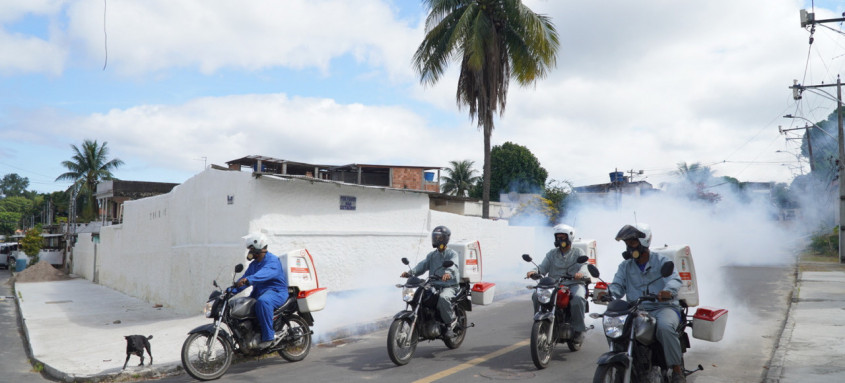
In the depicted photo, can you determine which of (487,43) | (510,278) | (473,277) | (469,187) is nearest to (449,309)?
(473,277)

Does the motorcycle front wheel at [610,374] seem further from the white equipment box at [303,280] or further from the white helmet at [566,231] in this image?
the white equipment box at [303,280]

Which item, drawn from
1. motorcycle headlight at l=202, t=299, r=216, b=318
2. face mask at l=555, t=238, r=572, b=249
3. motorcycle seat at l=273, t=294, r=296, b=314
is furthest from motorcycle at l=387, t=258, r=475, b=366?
motorcycle headlight at l=202, t=299, r=216, b=318

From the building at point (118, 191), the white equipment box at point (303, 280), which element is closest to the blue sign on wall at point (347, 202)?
the white equipment box at point (303, 280)

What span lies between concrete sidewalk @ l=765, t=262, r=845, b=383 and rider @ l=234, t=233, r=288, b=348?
18.5 ft

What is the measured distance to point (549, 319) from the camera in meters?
6.73

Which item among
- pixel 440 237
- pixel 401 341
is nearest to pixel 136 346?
pixel 401 341

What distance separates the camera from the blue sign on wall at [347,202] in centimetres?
1389

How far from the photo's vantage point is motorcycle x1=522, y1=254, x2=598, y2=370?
6562 millimetres

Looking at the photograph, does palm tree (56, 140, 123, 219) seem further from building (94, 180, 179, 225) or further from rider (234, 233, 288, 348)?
rider (234, 233, 288, 348)

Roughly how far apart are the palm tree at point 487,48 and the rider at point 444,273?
36.2 ft

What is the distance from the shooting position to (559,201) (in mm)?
31406

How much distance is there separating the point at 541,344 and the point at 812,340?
4.71m

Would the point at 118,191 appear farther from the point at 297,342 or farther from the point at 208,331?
the point at 208,331

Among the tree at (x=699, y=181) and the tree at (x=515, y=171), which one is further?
the tree at (x=515, y=171)
